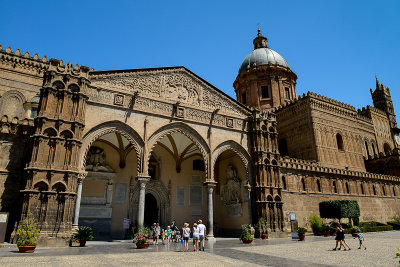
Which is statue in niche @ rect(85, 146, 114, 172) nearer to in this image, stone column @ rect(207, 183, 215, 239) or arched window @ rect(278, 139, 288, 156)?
stone column @ rect(207, 183, 215, 239)

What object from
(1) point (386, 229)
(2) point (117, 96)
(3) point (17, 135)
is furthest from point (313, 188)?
(3) point (17, 135)

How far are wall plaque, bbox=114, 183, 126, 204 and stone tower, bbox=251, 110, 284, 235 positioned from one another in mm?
9692

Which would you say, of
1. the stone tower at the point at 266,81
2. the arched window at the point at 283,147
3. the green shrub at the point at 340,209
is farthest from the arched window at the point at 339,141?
the green shrub at the point at 340,209

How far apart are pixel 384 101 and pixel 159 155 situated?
138 ft

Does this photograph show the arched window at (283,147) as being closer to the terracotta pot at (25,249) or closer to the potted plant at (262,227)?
the potted plant at (262,227)

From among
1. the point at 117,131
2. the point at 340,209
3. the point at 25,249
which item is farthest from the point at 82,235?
the point at 340,209

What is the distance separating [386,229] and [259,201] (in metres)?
14.4

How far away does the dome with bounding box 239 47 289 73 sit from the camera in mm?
39031

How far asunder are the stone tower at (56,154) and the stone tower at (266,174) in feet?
41.1

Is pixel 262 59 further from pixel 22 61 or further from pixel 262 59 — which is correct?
pixel 22 61

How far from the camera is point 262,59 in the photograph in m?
39.4

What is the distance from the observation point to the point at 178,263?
28.2 feet

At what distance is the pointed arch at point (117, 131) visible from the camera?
1515 cm

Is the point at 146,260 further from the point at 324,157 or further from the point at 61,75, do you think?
the point at 324,157
